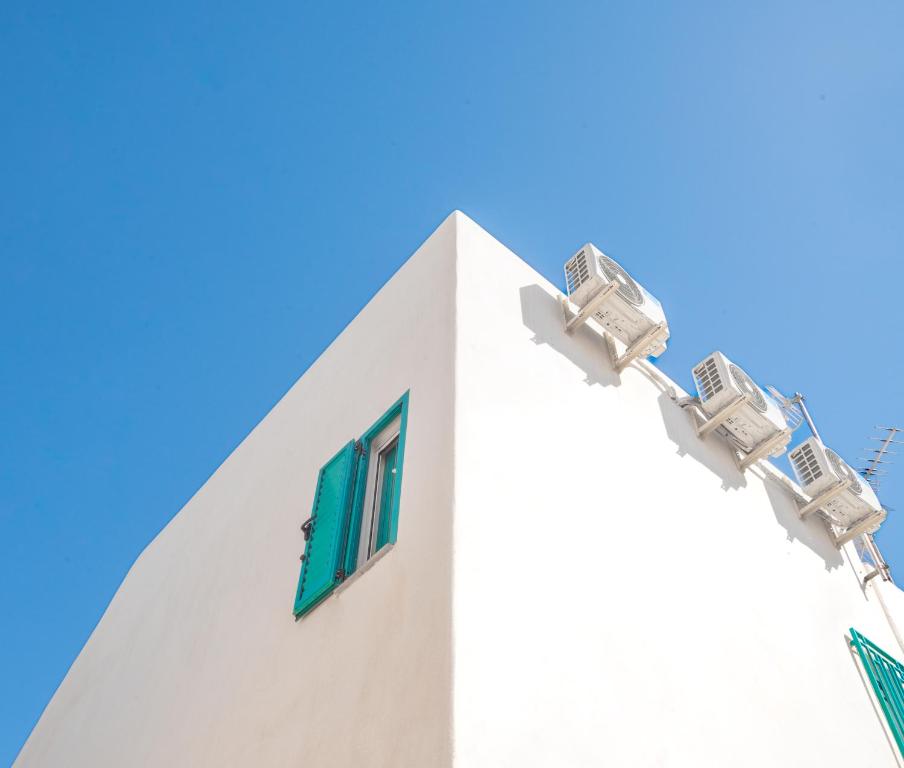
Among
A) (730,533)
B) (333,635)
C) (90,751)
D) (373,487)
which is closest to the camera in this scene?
(333,635)

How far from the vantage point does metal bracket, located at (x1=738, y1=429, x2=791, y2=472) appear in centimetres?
573

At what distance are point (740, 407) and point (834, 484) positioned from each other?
3.87ft

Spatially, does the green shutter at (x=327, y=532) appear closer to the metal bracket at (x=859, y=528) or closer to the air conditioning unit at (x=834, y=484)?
the air conditioning unit at (x=834, y=484)

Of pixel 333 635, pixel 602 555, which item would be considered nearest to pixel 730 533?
pixel 602 555

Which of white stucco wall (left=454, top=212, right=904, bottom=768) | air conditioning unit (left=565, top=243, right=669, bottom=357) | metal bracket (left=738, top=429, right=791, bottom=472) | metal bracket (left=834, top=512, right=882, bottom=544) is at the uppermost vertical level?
air conditioning unit (left=565, top=243, right=669, bottom=357)

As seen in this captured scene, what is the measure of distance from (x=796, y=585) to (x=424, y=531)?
124 inches

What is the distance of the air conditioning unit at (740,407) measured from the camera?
567 centimetres

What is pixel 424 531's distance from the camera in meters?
3.27

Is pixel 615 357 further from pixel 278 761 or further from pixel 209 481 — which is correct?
pixel 209 481

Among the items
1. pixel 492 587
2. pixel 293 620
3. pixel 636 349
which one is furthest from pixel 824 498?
pixel 293 620

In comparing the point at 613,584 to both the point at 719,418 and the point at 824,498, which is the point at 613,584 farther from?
the point at 824,498

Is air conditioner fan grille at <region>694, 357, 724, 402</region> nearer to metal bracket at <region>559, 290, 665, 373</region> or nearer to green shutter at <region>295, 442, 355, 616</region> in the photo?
metal bracket at <region>559, 290, 665, 373</region>

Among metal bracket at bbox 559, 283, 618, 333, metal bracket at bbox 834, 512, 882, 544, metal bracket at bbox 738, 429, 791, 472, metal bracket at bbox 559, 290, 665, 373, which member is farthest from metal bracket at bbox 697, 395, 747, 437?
metal bracket at bbox 834, 512, 882, 544

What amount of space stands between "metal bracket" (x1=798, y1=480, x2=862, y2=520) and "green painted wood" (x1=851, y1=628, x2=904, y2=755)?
1.07 m
